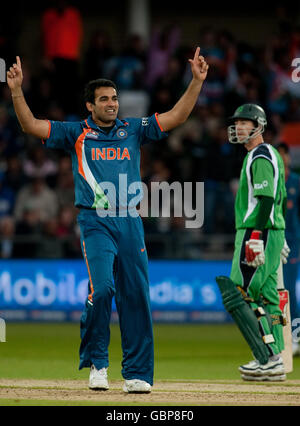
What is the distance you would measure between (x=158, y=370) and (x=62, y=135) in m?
3.20

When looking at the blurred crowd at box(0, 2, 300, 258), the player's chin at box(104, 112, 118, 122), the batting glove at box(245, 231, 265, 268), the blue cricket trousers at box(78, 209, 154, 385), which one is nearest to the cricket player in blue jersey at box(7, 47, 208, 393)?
the blue cricket trousers at box(78, 209, 154, 385)

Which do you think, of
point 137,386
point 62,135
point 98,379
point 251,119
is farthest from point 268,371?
point 62,135

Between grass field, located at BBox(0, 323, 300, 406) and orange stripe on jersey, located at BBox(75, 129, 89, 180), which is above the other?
orange stripe on jersey, located at BBox(75, 129, 89, 180)

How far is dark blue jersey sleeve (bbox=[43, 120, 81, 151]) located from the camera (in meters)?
8.30

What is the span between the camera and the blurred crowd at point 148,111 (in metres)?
16.9

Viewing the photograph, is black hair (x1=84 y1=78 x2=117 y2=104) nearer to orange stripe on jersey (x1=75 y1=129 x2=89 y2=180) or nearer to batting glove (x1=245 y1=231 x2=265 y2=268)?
orange stripe on jersey (x1=75 y1=129 x2=89 y2=180)

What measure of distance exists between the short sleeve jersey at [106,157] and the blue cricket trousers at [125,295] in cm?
16

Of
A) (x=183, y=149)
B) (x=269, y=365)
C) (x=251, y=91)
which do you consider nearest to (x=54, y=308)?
(x=183, y=149)

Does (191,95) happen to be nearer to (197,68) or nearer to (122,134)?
(197,68)

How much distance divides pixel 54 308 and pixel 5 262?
1.13 metres

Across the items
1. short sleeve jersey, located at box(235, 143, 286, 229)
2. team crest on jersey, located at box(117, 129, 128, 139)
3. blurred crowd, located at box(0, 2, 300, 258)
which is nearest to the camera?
team crest on jersey, located at box(117, 129, 128, 139)

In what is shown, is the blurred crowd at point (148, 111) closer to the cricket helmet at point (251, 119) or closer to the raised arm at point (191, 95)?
the cricket helmet at point (251, 119)

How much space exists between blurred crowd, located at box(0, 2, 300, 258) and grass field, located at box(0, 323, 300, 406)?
1968 millimetres

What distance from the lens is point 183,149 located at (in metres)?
18.4
